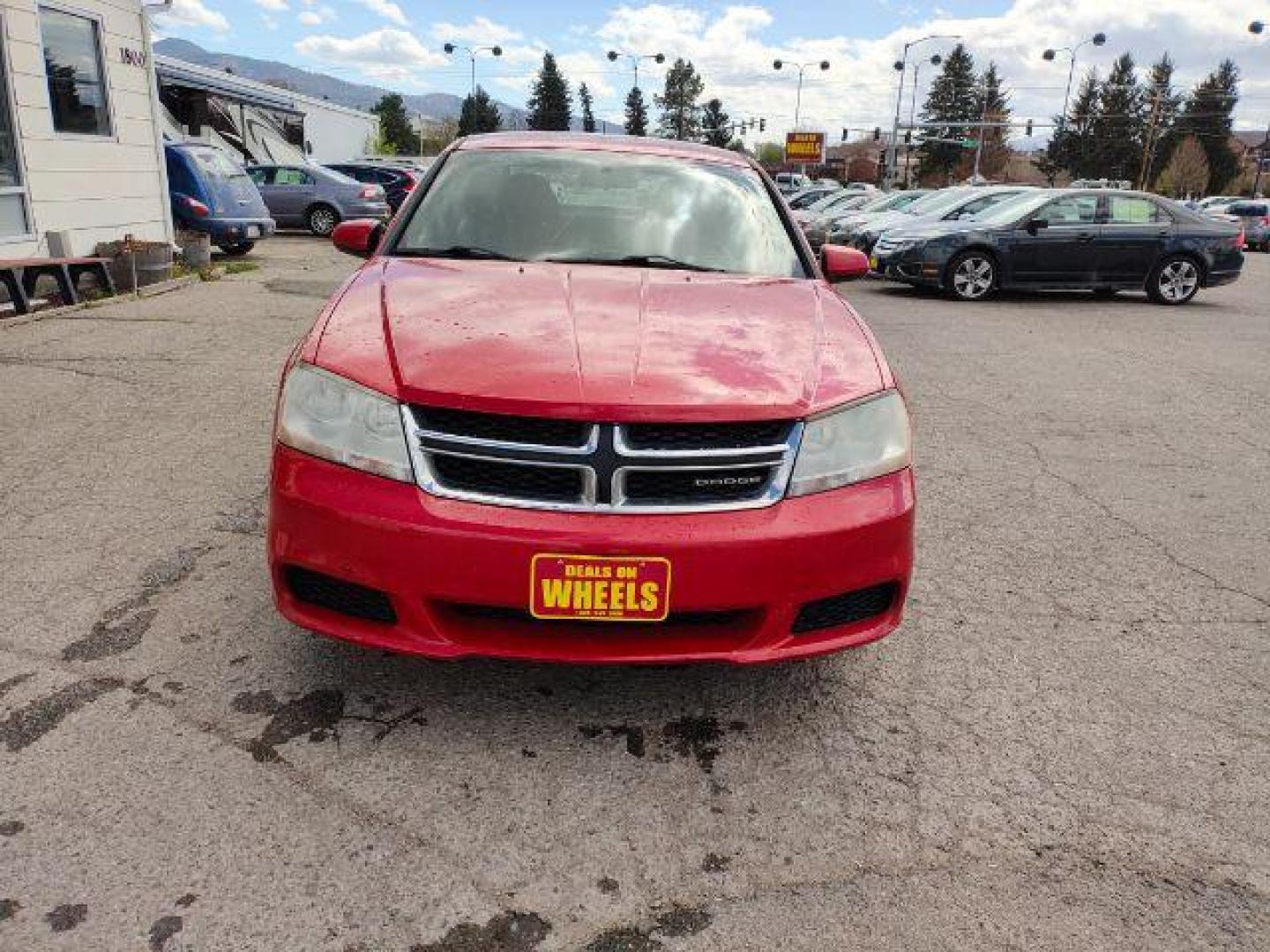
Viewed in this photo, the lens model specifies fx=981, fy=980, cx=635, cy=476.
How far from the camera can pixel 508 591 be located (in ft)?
7.21

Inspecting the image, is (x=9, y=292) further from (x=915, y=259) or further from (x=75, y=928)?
(x=915, y=259)

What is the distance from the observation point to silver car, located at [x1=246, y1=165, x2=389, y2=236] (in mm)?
19625

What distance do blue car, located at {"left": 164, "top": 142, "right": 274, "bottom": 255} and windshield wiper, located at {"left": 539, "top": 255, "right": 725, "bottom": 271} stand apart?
1186 cm

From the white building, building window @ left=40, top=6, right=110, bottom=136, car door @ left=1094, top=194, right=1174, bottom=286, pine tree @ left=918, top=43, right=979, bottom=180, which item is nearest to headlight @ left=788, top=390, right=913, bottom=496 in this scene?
the white building

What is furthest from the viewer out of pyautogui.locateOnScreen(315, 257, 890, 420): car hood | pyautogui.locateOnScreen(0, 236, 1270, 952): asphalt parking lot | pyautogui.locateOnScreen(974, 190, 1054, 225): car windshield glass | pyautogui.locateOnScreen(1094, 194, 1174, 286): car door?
pyautogui.locateOnScreen(1094, 194, 1174, 286): car door

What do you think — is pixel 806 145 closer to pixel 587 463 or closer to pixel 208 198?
pixel 208 198

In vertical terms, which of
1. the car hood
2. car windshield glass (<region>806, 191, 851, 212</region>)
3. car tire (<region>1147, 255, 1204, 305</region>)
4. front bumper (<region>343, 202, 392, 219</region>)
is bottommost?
car tire (<region>1147, 255, 1204, 305</region>)

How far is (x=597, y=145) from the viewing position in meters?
4.10

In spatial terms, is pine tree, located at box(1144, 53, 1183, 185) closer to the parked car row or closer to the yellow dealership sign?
the yellow dealership sign

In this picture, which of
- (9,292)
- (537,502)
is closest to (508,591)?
(537,502)

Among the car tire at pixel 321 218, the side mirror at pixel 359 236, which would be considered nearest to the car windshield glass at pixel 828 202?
the car tire at pixel 321 218

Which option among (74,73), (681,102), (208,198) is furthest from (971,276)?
(681,102)

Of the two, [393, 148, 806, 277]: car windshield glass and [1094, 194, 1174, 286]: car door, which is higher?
[393, 148, 806, 277]: car windshield glass

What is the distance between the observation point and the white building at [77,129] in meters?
9.27
